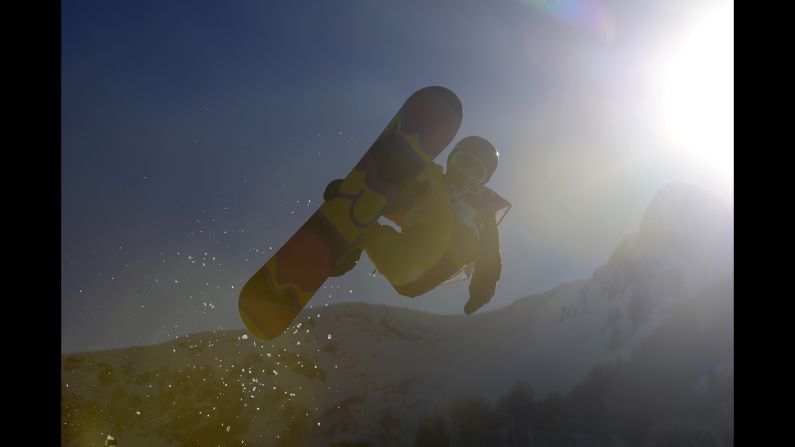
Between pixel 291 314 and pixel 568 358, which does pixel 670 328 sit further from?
pixel 291 314

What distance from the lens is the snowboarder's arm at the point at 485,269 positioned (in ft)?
17.6

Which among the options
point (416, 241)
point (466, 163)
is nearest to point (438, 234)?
point (416, 241)

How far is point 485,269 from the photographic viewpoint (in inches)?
212

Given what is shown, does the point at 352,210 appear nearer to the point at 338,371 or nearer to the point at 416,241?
the point at 416,241

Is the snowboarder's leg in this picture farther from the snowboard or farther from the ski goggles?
the ski goggles

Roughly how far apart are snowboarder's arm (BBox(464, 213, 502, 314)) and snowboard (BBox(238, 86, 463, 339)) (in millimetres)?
883

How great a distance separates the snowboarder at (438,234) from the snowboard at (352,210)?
119 mm

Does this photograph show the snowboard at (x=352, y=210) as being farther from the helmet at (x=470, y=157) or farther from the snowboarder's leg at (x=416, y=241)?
the helmet at (x=470, y=157)

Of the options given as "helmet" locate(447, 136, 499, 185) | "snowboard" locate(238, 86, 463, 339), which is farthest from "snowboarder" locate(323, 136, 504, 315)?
"snowboard" locate(238, 86, 463, 339)

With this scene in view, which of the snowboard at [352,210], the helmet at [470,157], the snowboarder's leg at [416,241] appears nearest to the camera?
the snowboard at [352,210]

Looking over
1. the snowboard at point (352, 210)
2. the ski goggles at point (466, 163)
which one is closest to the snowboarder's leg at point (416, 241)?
the snowboard at point (352, 210)

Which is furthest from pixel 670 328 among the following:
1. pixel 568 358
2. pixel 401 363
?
pixel 401 363
